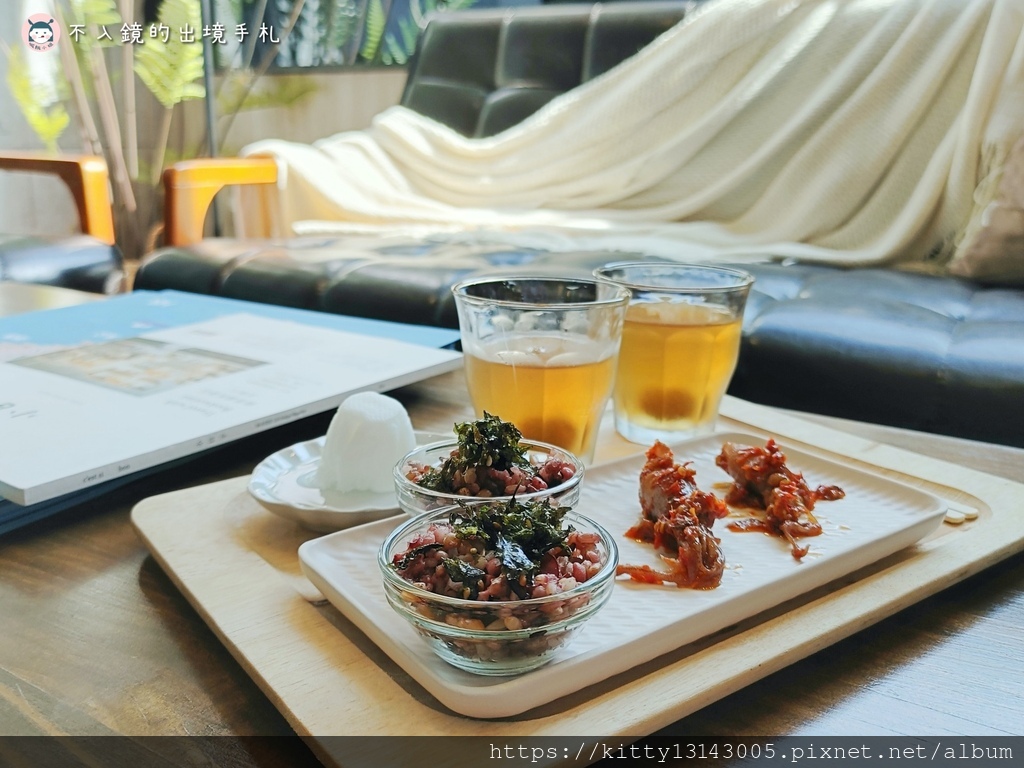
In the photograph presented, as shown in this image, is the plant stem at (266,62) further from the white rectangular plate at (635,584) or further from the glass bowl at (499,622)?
the glass bowl at (499,622)

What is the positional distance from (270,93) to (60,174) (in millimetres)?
1496

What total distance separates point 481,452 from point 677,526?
0.39ft

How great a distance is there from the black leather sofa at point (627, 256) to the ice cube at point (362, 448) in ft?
2.14

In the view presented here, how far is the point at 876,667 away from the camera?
428mm

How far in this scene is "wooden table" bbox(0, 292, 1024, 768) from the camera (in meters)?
0.39

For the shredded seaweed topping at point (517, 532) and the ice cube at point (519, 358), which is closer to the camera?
the shredded seaweed topping at point (517, 532)

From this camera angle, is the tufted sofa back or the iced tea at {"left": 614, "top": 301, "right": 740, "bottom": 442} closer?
the iced tea at {"left": 614, "top": 301, "right": 740, "bottom": 442}

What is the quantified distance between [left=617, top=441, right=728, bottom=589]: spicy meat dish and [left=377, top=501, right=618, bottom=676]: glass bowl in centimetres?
9

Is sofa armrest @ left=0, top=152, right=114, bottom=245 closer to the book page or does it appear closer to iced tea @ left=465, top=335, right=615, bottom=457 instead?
the book page

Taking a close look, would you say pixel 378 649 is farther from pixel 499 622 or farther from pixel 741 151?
pixel 741 151

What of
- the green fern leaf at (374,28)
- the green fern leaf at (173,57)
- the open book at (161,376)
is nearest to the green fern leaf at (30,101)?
the green fern leaf at (173,57)

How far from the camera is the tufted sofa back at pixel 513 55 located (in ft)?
7.00

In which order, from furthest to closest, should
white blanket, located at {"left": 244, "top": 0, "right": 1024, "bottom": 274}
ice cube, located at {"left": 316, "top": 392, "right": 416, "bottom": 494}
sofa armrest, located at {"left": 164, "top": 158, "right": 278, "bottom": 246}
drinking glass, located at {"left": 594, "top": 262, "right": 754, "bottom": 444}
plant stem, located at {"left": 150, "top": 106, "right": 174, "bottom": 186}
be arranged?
1. plant stem, located at {"left": 150, "top": 106, "right": 174, "bottom": 186}
2. sofa armrest, located at {"left": 164, "top": 158, "right": 278, "bottom": 246}
3. white blanket, located at {"left": 244, "top": 0, "right": 1024, "bottom": 274}
4. drinking glass, located at {"left": 594, "top": 262, "right": 754, "bottom": 444}
5. ice cube, located at {"left": 316, "top": 392, "right": 416, "bottom": 494}

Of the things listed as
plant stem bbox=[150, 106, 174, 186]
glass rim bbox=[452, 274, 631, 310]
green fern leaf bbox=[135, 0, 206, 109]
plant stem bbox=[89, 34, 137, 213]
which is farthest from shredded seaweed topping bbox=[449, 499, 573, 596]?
plant stem bbox=[150, 106, 174, 186]
